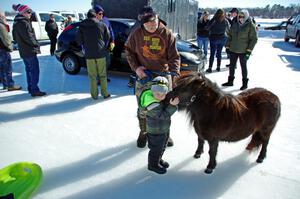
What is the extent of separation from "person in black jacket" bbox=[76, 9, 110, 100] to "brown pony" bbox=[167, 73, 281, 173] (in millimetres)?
3046

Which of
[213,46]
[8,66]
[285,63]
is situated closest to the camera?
[8,66]

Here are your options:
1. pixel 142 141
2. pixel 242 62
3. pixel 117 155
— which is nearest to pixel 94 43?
pixel 142 141

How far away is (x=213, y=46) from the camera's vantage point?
8.47m

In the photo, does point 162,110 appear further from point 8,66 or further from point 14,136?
point 8,66

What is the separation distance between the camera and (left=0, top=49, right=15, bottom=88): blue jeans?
5965 mm

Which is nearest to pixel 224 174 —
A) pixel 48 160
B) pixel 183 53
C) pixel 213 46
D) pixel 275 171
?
pixel 275 171

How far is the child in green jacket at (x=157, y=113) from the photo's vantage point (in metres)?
2.66

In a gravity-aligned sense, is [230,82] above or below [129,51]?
below

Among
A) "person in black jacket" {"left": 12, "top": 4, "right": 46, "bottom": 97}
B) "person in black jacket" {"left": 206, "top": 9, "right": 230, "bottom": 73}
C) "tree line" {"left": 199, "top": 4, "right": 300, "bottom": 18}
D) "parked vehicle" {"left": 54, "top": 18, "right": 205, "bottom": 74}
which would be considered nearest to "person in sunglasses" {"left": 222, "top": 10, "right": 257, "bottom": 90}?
"parked vehicle" {"left": 54, "top": 18, "right": 205, "bottom": 74}

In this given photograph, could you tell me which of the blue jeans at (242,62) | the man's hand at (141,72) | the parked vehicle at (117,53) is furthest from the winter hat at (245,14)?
the man's hand at (141,72)

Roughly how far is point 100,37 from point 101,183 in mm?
3442

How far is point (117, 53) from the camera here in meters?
7.24

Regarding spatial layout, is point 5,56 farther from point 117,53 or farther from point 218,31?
point 218,31

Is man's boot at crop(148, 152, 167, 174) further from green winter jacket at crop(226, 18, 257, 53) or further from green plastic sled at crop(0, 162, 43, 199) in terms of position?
green winter jacket at crop(226, 18, 257, 53)
